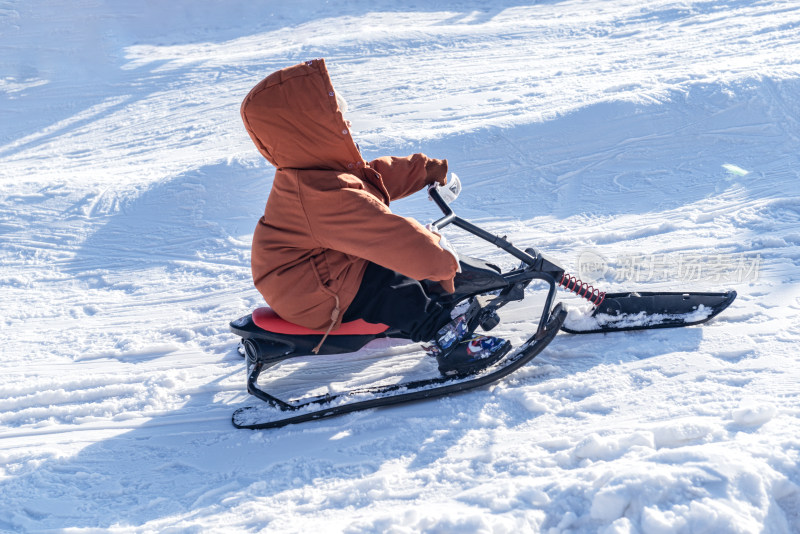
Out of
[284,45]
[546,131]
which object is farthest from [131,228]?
[284,45]

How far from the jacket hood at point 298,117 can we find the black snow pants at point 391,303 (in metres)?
0.58

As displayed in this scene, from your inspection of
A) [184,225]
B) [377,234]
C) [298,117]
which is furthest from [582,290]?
[184,225]

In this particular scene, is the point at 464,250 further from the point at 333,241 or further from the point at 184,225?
the point at 184,225

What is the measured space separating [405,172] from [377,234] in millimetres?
825

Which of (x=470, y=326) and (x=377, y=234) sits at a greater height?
(x=377, y=234)

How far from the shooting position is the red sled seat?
292 cm

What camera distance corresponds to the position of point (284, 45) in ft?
31.0

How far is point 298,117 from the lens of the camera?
256 centimetres

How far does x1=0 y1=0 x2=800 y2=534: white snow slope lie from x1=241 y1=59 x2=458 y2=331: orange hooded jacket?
2.05 feet

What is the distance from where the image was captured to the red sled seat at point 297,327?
2.92m

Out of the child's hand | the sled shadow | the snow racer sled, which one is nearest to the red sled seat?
the snow racer sled

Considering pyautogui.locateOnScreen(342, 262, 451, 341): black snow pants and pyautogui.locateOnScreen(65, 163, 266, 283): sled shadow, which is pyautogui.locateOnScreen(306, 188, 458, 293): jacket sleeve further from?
pyautogui.locateOnScreen(65, 163, 266, 283): sled shadow

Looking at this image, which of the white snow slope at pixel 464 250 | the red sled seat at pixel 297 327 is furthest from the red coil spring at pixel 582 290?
the red sled seat at pixel 297 327

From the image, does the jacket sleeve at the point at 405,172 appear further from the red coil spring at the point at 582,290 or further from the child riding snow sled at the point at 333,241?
the red coil spring at the point at 582,290
